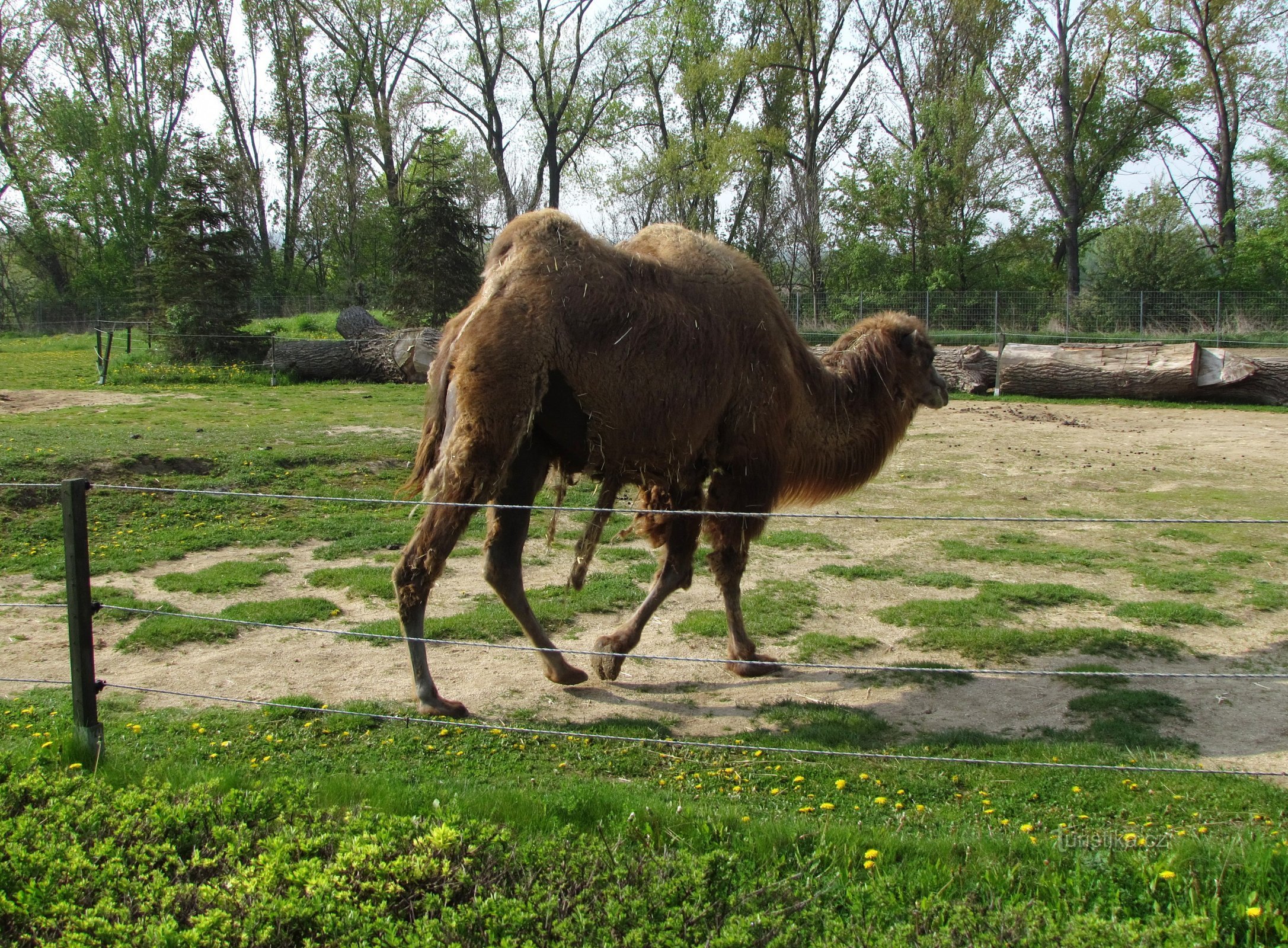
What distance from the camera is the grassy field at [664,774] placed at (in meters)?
2.77

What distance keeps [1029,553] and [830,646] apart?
3146 millimetres

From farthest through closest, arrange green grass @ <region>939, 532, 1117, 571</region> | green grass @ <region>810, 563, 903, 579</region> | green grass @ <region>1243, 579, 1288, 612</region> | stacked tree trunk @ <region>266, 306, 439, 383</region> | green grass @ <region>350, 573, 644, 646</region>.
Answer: stacked tree trunk @ <region>266, 306, 439, 383</region> → green grass @ <region>939, 532, 1117, 571</region> → green grass @ <region>810, 563, 903, 579</region> → green grass @ <region>1243, 579, 1288, 612</region> → green grass @ <region>350, 573, 644, 646</region>

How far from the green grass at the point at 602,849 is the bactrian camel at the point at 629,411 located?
1.12 metres

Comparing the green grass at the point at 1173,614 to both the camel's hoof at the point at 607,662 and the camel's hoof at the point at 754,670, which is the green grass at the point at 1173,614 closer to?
the camel's hoof at the point at 754,670

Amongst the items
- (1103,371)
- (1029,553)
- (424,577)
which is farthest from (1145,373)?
(424,577)

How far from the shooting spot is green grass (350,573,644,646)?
605 cm

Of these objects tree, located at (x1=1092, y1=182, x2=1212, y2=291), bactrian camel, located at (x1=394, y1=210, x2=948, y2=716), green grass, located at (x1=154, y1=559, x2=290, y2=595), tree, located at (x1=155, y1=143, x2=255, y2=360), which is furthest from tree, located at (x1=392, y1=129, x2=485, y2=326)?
tree, located at (x1=1092, y1=182, x2=1212, y2=291)

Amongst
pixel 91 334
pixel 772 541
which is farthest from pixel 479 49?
pixel 772 541

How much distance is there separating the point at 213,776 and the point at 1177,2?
37677 mm

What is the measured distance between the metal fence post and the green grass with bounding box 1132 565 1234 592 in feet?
23.2

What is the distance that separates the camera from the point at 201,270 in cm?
2091

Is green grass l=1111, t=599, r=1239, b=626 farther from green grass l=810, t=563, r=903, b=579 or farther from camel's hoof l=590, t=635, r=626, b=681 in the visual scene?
camel's hoof l=590, t=635, r=626, b=681

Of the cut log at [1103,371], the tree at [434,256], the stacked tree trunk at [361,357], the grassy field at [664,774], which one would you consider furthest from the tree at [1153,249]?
the grassy field at [664,774]

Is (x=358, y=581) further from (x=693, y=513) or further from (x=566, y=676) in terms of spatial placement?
(x=693, y=513)
